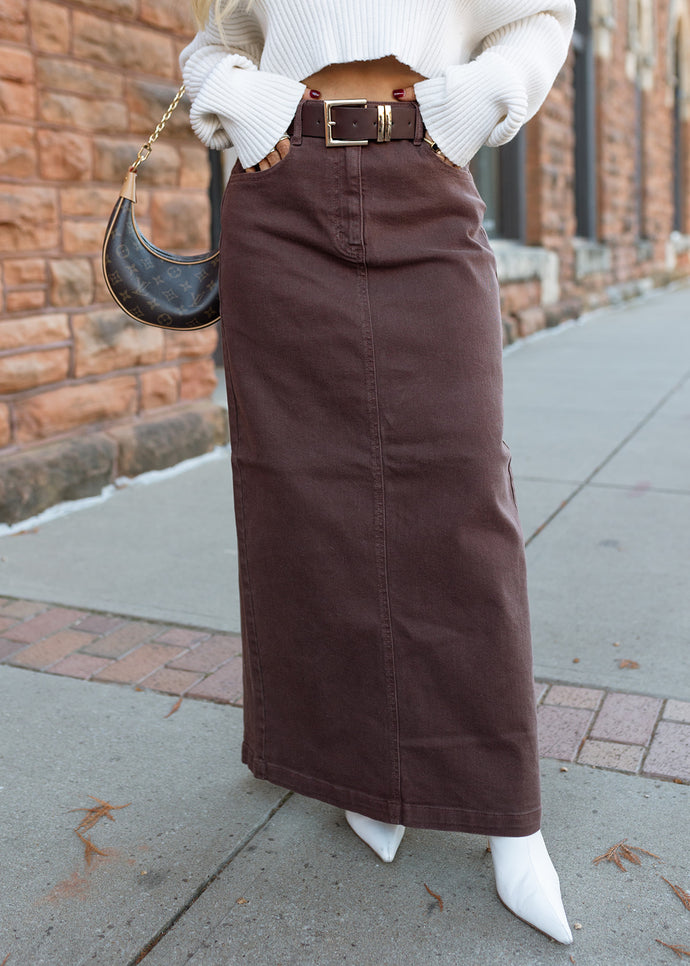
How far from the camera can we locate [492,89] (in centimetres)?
171

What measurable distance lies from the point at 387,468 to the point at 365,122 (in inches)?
23.0

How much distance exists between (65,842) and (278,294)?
1.15 metres

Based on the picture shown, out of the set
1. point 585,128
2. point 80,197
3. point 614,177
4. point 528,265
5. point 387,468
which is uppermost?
point 585,128

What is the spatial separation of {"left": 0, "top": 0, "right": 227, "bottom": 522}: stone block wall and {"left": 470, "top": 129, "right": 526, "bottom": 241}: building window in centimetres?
531

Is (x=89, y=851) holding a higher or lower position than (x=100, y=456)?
lower

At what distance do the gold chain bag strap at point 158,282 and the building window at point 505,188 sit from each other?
7.97m

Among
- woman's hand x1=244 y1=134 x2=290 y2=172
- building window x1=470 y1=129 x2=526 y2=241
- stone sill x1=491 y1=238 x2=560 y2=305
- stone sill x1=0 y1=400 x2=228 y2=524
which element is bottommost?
stone sill x1=0 y1=400 x2=228 y2=524

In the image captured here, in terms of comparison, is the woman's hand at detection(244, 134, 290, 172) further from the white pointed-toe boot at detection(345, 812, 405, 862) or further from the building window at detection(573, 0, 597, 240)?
the building window at detection(573, 0, 597, 240)

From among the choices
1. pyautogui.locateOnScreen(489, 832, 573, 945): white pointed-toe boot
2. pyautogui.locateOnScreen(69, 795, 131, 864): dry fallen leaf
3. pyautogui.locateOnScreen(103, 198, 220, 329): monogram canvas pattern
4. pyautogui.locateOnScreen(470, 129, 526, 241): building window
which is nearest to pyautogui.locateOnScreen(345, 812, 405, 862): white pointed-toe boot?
pyautogui.locateOnScreen(489, 832, 573, 945): white pointed-toe boot

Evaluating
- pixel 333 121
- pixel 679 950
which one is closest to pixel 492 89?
pixel 333 121

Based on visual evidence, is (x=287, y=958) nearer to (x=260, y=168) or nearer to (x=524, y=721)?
(x=524, y=721)

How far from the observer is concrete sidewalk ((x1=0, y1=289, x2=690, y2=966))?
1.75m

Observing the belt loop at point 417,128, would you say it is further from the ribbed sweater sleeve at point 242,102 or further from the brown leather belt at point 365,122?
the ribbed sweater sleeve at point 242,102

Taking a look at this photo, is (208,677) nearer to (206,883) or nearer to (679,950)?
(206,883)
